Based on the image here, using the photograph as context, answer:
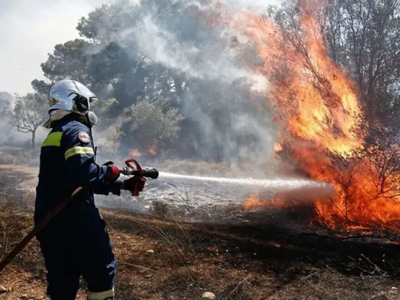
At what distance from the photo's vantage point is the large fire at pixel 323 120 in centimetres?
891

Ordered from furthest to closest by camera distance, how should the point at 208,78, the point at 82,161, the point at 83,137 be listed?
the point at 208,78 < the point at 83,137 < the point at 82,161

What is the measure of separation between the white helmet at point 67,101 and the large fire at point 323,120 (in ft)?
23.1

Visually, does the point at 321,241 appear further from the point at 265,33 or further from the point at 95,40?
the point at 95,40

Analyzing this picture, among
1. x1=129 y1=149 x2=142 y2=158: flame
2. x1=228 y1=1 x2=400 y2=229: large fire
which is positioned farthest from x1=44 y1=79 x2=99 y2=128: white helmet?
x1=129 y1=149 x2=142 y2=158: flame

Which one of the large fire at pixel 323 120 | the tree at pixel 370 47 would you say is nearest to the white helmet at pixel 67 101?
the large fire at pixel 323 120

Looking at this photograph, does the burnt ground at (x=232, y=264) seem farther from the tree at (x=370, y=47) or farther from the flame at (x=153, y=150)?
the flame at (x=153, y=150)

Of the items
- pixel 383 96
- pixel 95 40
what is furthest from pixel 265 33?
pixel 95 40

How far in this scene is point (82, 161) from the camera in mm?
3010

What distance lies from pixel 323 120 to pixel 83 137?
28.9 feet

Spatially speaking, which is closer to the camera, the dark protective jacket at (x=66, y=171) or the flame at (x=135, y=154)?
the dark protective jacket at (x=66, y=171)

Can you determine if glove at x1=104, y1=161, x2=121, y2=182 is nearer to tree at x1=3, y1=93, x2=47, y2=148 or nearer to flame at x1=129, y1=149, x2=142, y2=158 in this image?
flame at x1=129, y1=149, x2=142, y2=158

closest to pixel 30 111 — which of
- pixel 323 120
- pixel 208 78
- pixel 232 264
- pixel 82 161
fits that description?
pixel 208 78

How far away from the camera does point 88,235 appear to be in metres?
3.09

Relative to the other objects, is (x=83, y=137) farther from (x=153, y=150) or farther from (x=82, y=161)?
(x=153, y=150)
